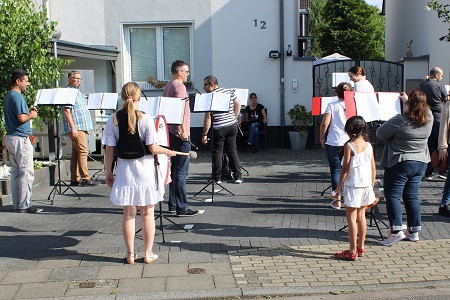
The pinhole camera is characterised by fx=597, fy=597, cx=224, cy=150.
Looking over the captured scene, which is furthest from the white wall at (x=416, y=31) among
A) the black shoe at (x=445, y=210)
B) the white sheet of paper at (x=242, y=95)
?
the black shoe at (x=445, y=210)

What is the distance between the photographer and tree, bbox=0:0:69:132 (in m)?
9.66

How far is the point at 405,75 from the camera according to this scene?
14977 mm

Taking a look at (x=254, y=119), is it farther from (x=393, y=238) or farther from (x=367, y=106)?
(x=393, y=238)

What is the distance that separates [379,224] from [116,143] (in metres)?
3.46

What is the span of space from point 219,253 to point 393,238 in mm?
1896

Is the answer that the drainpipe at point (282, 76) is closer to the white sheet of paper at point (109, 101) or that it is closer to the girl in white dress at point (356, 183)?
the white sheet of paper at point (109, 101)

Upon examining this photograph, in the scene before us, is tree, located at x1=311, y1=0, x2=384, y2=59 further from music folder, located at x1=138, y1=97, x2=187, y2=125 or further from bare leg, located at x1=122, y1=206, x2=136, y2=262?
bare leg, located at x1=122, y1=206, x2=136, y2=262

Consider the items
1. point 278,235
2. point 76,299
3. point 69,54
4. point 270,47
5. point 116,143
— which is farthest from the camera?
point 270,47

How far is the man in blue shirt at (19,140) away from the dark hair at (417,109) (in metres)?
4.71

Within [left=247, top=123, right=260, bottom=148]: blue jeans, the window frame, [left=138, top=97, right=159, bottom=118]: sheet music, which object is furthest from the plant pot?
[left=138, top=97, right=159, bottom=118]: sheet music

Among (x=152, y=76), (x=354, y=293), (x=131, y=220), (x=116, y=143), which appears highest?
(x=152, y=76)

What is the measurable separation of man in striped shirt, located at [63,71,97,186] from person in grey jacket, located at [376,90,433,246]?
17.5 ft

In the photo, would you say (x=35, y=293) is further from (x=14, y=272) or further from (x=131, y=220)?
(x=131, y=220)

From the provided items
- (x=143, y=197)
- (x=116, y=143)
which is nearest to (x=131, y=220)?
(x=143, y=197)
